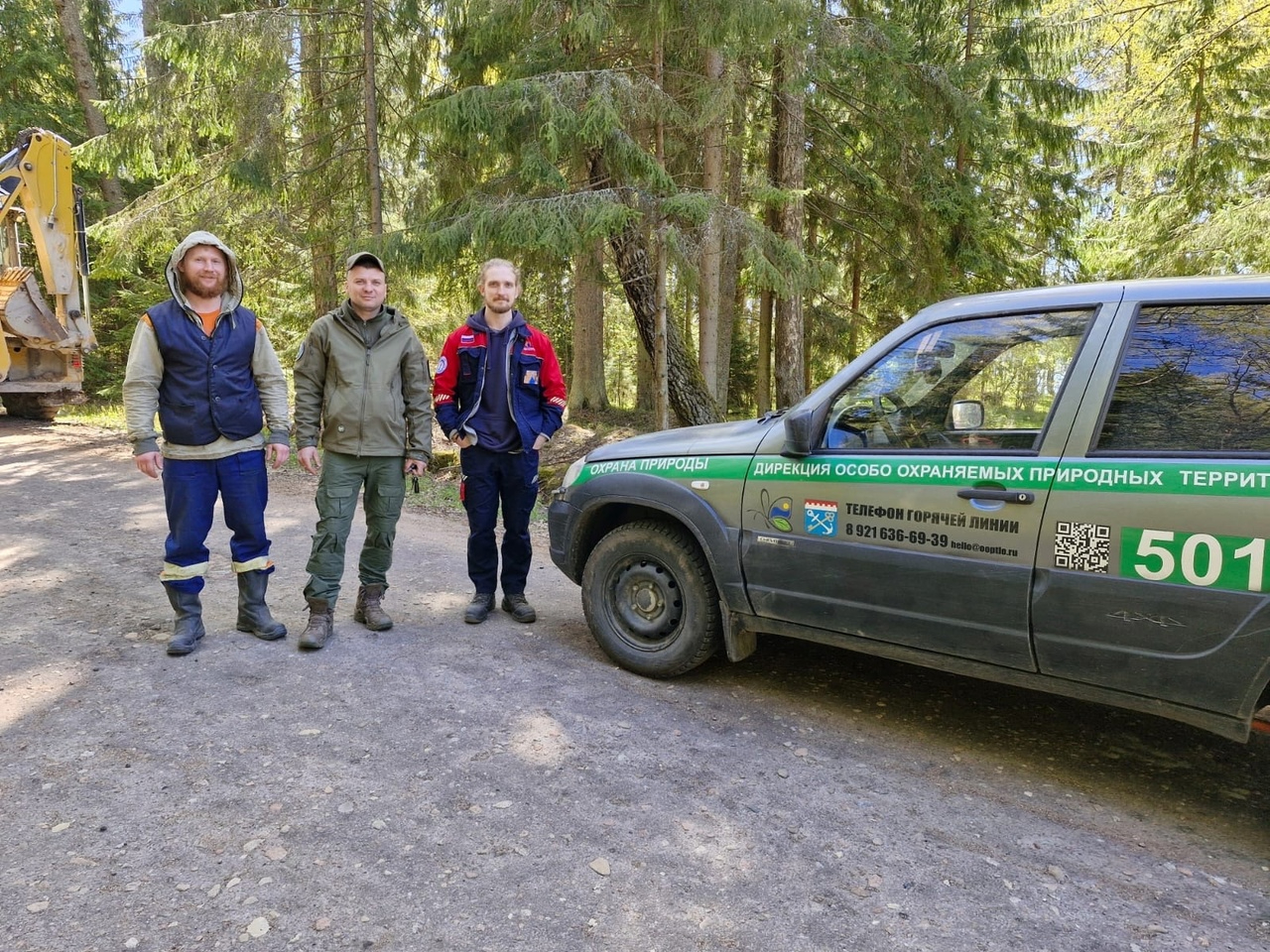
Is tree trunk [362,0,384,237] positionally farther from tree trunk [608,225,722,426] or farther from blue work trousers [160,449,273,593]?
blue work trousers [160,449,273,593]

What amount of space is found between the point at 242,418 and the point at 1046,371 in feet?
12.4

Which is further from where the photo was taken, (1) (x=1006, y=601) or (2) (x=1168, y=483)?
(1) (x=1006, y=601)

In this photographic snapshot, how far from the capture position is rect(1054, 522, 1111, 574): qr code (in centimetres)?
281

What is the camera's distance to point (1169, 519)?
2.69m

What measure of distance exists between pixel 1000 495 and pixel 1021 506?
8cm

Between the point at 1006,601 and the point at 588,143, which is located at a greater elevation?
the point at 588,143

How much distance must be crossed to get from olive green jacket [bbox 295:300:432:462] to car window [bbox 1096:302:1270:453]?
3.40m

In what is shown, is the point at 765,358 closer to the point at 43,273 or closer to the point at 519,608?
the point at 43,273

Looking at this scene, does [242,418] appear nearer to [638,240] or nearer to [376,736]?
[376,736]

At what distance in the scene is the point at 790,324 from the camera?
12.7 meters

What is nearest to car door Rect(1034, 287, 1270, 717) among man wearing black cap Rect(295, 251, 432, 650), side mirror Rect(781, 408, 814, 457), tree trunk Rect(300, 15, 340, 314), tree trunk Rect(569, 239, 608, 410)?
side mirror Rect(781, 408, 814, 457)

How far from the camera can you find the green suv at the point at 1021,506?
8.73 ft

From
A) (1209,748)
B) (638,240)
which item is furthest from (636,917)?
(638,240)

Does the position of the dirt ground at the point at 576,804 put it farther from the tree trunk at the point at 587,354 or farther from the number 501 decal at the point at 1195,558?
the tree trunk at the point at 587,354
